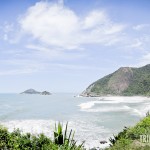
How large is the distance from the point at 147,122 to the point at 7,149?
627 inches

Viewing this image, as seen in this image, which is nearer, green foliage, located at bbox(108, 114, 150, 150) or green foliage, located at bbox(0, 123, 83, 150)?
green foliage, located at bbox(0, 123, 83, 150)

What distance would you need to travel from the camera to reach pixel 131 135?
24.7 m

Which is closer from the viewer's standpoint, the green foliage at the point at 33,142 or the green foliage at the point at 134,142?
the green foliage at the point at 33,142

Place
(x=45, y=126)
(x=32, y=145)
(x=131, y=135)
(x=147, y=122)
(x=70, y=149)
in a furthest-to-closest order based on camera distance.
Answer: (x=45, y=126) → (x=147, y=122) → (x=131, y=135) → (x=32, y=145) → (x=70, y=149)

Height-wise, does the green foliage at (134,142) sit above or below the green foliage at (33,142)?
below

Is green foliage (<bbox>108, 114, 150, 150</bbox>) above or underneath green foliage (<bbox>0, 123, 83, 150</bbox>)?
underneath

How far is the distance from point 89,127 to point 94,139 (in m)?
10.8

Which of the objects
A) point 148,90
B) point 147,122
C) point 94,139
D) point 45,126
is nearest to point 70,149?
point 147,122

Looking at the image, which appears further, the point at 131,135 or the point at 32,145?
the point at 131,135

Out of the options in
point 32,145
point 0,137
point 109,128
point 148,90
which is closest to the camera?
point 0,137

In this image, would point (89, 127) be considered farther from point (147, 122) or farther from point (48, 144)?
point (48, 144)

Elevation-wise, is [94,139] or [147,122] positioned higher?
[147,122]

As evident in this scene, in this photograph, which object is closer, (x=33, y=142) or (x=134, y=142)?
(x=33, y=142)

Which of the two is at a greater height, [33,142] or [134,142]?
[33,142]
